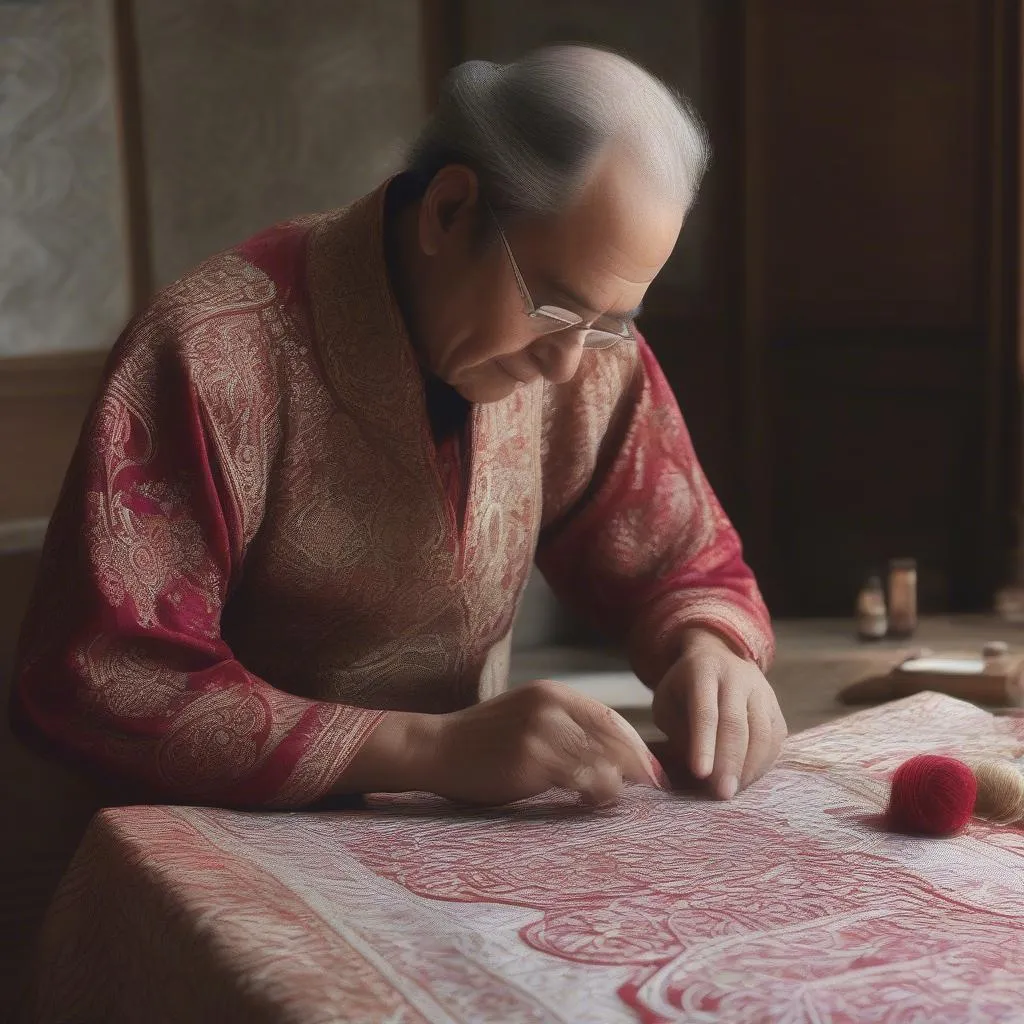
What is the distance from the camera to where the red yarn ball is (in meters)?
1.34

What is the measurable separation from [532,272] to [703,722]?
486 millimetres

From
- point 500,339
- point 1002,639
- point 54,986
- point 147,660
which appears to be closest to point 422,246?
point 500,339

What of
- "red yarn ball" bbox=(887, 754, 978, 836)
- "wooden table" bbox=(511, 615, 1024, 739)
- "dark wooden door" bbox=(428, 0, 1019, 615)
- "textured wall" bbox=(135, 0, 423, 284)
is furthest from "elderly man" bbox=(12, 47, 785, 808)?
"dark wooden door" bbox=(428, 0, 1019, 615)

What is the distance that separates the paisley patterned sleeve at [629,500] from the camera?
6.29 feet

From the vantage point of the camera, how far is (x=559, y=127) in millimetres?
1454

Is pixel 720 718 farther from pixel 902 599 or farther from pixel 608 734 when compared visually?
pixel 902 599

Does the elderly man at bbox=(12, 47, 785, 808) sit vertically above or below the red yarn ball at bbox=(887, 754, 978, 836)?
above

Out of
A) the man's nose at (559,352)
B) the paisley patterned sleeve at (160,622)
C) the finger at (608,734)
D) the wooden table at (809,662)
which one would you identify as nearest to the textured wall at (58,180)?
the wooden table at (809,662)

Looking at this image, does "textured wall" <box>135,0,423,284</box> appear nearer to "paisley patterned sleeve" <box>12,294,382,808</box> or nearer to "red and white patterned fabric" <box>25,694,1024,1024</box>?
"paisley patterned sleeve" <box>12,294,382,808</box>

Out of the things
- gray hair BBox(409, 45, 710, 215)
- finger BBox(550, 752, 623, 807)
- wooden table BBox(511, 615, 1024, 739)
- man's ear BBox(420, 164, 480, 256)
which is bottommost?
wooden table BBox(511, 615, 1024, 739)

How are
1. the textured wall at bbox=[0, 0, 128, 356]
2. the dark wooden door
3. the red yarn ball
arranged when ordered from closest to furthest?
the red yarn ball, the textured wall at bbox=[0, 0, 128, 356], the dark wooden door

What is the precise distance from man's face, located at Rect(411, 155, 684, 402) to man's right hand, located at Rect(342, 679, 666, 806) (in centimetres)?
37

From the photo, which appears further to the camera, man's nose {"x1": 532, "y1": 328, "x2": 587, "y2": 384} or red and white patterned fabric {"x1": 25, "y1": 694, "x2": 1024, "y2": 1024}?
man's nose {"x1": 532, "y1": 328, "x2": 587, "y2": 384}

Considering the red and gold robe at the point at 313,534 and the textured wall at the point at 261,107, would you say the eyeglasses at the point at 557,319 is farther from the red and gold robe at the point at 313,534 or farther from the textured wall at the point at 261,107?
the textured wall at the point at 261,107
